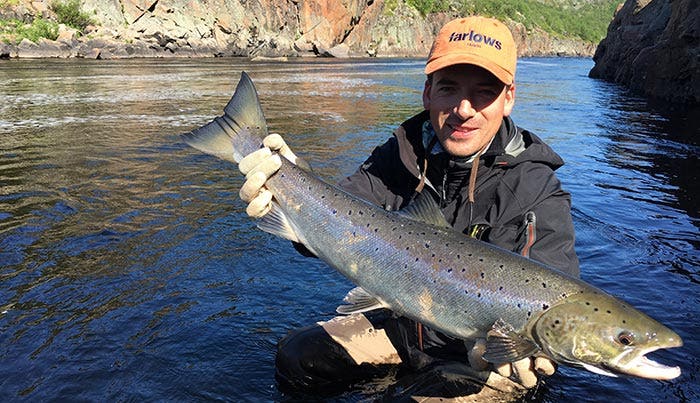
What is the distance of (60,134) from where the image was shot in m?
16.1

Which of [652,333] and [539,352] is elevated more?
[652,333]

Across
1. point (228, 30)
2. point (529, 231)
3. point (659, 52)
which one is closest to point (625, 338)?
point (529, 231)

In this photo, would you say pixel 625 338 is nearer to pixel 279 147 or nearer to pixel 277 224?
pixel 277 224

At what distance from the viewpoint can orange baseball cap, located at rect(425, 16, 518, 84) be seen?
3451mm

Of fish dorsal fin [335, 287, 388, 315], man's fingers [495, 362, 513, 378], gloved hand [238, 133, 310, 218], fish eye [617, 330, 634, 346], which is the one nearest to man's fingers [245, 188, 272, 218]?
gloved hand [238, 133, 310, 218]

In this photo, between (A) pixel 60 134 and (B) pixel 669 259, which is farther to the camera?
(A) pixel 60 134

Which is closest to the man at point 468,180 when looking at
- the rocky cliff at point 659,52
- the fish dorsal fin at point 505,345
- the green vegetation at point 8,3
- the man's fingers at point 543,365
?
the man's fingers at point 543,365

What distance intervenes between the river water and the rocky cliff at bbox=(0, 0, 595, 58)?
51.6 meters

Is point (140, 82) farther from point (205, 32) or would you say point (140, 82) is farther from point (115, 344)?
point (205, 32)

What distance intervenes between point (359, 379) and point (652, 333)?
96.0 inches

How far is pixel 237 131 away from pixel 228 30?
280 feet

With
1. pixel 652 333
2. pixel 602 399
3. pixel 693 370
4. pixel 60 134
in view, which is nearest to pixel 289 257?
pixel 602 399

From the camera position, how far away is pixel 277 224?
3799mm

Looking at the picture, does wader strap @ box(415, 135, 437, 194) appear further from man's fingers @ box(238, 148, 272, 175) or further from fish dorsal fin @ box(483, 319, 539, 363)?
fish dorsal fin @ box(483, 319, 539, 363)
